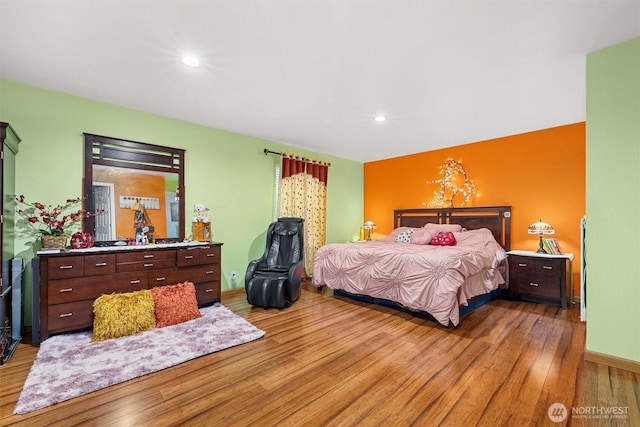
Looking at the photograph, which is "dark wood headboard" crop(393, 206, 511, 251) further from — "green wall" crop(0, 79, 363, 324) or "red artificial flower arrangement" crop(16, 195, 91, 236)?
"red artificial flower arrangement" crop(16, 195, 91, 236)

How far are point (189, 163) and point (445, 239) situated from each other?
394 centimetres

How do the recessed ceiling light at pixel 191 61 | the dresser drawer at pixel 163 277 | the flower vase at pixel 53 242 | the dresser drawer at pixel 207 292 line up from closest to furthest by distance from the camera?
the recessed ceiling light at pixel 191 61
the flower vase at pixel 53 242
the dresser drawer at pixel 163 277
the dresser drawer at pixel 207 292

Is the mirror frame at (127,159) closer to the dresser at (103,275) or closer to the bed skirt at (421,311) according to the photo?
the dresser at (103,275)

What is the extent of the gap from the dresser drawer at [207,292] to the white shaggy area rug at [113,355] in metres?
0.44

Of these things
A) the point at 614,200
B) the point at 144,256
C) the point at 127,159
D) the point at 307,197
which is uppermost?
the point at 127,159

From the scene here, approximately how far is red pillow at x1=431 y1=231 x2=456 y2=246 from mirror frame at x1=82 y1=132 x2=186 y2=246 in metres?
3.74

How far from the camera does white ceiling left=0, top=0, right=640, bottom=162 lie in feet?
6.07

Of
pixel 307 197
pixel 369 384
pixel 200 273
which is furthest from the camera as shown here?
pixel 307 197

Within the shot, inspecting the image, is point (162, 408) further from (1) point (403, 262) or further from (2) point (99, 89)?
(2) point (99, 89)

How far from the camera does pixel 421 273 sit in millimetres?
3119

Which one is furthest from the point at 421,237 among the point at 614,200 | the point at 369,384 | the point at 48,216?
the point at 48,216

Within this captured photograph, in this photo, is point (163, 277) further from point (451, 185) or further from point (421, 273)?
point (451, 185)

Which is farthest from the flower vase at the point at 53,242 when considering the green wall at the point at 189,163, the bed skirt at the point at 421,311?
the bed skirt at the point at 421,311

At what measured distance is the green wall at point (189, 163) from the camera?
2.87 meters
